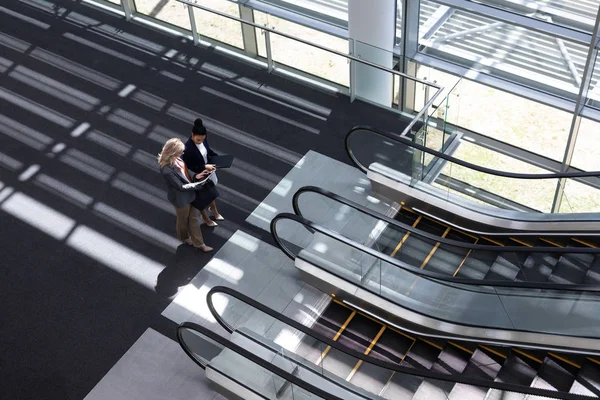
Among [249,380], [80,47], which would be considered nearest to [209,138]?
[80,47]

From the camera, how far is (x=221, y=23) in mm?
11492

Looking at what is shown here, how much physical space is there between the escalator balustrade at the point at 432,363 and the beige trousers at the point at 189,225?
1746 millimetres

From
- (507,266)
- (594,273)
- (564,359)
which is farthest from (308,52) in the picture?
(564,359)

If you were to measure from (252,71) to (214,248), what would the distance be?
3434 mm

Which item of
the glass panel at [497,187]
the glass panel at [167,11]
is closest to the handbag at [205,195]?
the glass panel at [497,187]

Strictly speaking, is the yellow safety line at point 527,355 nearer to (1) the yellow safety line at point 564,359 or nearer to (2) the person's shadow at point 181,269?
(1) the yellow safety line at point 564,359

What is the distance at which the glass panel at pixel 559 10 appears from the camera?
29.1 feet

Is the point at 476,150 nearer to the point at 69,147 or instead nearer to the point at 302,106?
the point at 302,106

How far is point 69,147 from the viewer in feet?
34.3

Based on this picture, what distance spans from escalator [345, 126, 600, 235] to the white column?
1.33 metres

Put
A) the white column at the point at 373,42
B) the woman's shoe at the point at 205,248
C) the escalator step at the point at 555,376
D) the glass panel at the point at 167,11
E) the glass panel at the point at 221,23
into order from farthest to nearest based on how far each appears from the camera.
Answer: the glass panel at the point at 167,11 < the glass panel at the point at 221,23 < the white column at the point at 373,42 < the woman's shoe at the point at 205,248 < the escalator step at the point at 555,376

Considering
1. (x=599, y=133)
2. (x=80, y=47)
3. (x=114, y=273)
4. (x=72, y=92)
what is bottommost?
(x=114, y=273)

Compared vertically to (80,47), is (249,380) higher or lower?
lower

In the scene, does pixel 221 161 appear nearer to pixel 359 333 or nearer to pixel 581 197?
pixel 359 333
